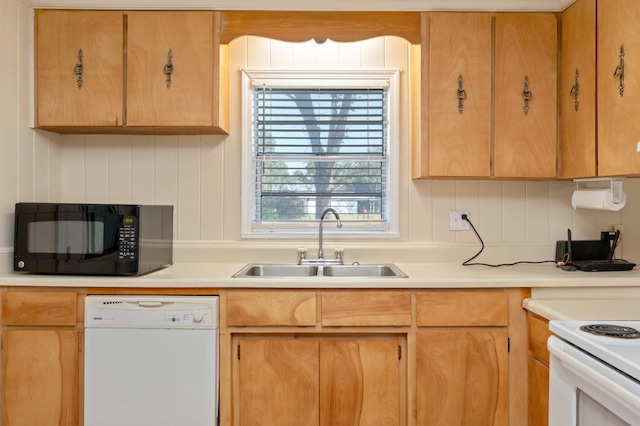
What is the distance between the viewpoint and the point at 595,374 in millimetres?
1046

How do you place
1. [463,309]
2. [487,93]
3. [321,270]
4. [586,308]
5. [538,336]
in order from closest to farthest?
[586,308], [538,336], [463,309], [487,93], [321,270]

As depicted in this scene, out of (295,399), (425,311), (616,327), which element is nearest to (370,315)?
(425,311)

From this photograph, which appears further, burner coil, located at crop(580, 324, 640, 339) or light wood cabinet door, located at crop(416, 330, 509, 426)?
light wood cabinet door, located at crop(416, 330, 509, 426)

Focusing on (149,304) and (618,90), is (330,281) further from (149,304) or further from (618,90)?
(618,90)

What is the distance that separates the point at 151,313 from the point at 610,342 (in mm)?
1634

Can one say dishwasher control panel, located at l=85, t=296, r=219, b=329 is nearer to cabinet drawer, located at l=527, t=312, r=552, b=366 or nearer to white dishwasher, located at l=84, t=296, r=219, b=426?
white dishwasher, located at l=84, t=296, r=219, b=426

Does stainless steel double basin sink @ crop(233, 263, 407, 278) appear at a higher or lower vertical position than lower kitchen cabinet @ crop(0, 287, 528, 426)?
higher

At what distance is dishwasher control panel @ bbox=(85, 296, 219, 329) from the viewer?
1871mm

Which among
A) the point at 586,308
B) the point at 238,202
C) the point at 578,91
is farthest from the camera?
the point at 238,202

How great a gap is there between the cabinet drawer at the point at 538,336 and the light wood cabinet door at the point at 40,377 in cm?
196

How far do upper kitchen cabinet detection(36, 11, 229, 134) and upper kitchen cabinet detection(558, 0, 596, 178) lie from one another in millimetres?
1788

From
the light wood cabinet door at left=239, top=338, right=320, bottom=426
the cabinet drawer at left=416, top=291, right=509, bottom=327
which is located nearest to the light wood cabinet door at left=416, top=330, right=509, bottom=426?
the cabinet drawer at left=416, top=291, right=509, bottom=327

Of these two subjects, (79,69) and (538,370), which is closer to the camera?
(538,370)

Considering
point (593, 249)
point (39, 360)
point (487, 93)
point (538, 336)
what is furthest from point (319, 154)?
point (39, 360)
